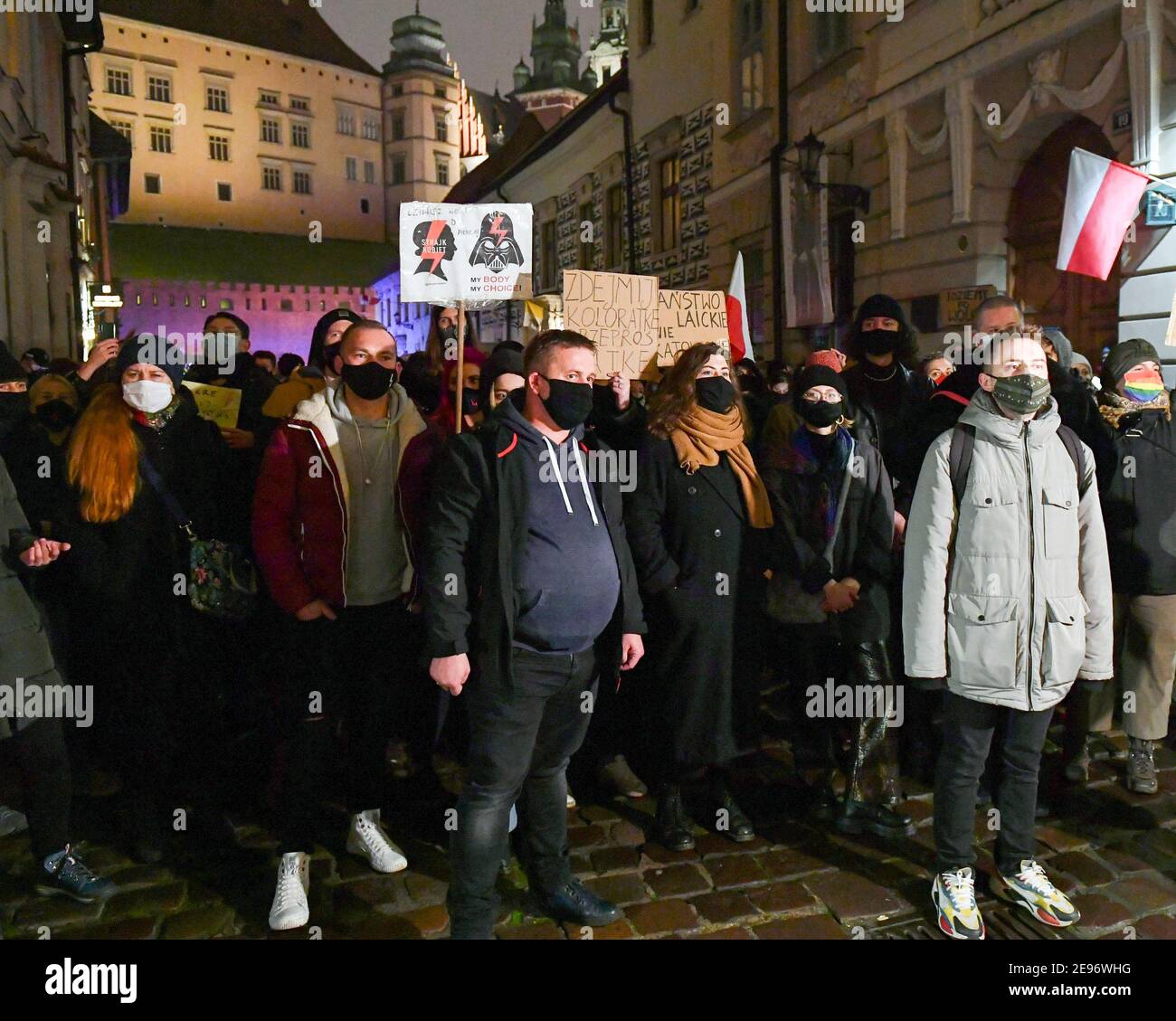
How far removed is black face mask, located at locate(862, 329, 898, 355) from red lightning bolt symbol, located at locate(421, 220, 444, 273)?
2192 millimetres

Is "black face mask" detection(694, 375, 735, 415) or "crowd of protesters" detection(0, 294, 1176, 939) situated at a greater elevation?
"black face mask" detection(694, 375, 735, 415)

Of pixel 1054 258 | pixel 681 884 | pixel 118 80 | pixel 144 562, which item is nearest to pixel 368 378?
pixel 144 562

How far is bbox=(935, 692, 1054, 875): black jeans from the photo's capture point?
350 cm

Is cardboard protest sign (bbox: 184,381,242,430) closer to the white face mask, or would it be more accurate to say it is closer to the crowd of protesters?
the crowd of protesters

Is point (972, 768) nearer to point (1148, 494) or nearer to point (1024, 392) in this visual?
point (1024, 392)

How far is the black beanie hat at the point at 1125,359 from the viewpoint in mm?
4570

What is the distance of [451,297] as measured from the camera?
4867 millimetres

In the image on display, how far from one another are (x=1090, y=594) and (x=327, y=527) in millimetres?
2836

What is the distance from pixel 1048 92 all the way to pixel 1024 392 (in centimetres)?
713

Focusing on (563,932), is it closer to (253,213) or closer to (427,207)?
(427,207)

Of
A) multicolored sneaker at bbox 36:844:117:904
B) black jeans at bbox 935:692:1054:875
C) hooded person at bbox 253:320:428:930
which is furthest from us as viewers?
multicolored sneaker at bbox 36:844:117:904

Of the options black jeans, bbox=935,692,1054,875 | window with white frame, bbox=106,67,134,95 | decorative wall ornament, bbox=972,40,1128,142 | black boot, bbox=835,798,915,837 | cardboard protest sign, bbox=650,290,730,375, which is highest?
window with white frame, bbox=106,67,134,95

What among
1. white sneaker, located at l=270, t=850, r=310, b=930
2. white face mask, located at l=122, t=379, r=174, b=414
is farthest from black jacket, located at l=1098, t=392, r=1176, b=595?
white face mask, located at l=122, t=379, r=174, b=414

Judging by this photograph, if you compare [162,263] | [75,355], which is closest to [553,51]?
[162,263]
